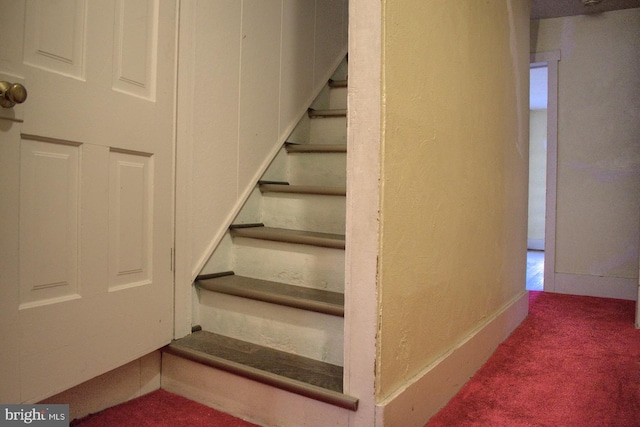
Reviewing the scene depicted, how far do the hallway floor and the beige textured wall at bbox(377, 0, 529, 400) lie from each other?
1745mm

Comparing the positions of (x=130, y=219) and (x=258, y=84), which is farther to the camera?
(x=258, y=84)

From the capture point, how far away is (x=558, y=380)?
71.2 inches

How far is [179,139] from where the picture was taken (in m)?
1.67

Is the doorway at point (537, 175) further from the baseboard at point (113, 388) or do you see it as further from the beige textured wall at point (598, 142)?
the baseboard at point (113, 388)

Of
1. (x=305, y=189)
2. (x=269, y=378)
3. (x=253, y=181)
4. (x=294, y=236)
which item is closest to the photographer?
(x=269, y=378)

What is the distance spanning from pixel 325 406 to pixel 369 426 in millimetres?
140

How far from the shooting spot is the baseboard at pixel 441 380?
131 centimetres

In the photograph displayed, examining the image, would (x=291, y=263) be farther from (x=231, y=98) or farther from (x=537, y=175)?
(x=537, y=175)

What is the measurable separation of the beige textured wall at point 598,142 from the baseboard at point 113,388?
3141mm

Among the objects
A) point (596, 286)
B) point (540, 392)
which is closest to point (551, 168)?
point (596, 286)

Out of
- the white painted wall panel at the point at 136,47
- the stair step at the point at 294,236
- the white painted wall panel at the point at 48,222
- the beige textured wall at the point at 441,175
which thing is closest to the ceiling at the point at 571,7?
the beige textured wall at the point at 441,175

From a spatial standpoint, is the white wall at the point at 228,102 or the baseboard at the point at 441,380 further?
the white wall at the point at 228,102

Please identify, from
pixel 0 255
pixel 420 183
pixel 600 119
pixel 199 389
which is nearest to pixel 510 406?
pixel 420 183

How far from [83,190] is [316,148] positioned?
1.18m
